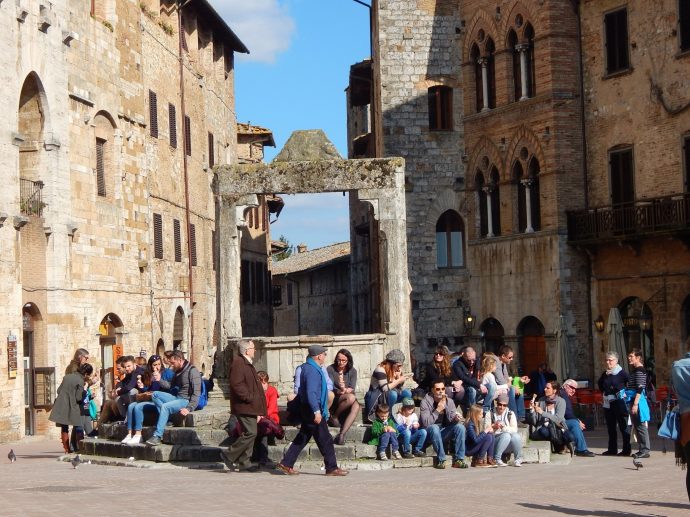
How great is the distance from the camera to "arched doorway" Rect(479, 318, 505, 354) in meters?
38.6

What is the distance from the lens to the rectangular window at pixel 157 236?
3706cm

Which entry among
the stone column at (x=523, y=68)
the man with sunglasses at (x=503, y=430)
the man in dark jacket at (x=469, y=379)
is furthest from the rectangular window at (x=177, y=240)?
the man with sunglasses at (x=503, y=430)

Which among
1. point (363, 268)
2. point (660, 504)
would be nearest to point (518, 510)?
point (660, 504)

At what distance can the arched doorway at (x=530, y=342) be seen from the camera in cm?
3731

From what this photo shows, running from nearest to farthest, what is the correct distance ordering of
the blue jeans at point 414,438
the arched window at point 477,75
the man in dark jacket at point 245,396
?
the man in dark jacket at point 245,396
the blue jeans at point 414,438
the arched window at point 477,75

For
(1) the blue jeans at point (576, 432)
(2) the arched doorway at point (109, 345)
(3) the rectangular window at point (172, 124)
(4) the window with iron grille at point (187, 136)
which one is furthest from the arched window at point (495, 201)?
(1) the blue jeans at point (576, 432)

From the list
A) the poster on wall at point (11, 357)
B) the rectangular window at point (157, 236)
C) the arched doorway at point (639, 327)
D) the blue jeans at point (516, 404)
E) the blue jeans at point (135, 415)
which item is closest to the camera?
the blue jeans at point (135, 415)

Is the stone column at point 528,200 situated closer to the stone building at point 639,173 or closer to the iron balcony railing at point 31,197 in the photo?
the stone building at point 639,173

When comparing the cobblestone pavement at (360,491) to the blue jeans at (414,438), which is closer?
the cobblestone pavement at (360,491)

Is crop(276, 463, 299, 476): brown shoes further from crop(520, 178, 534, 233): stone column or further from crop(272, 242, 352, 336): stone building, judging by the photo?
crop(272, 242, 352, 336): stone building

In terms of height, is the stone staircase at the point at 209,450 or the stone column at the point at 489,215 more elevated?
the stone column at the point at 489,215

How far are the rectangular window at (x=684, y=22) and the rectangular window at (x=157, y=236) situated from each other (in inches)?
549

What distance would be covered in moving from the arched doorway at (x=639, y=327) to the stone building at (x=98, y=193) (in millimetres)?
11911

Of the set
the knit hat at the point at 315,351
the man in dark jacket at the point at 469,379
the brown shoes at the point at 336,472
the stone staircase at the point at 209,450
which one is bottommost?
the brown shoes at the point at 336,472
